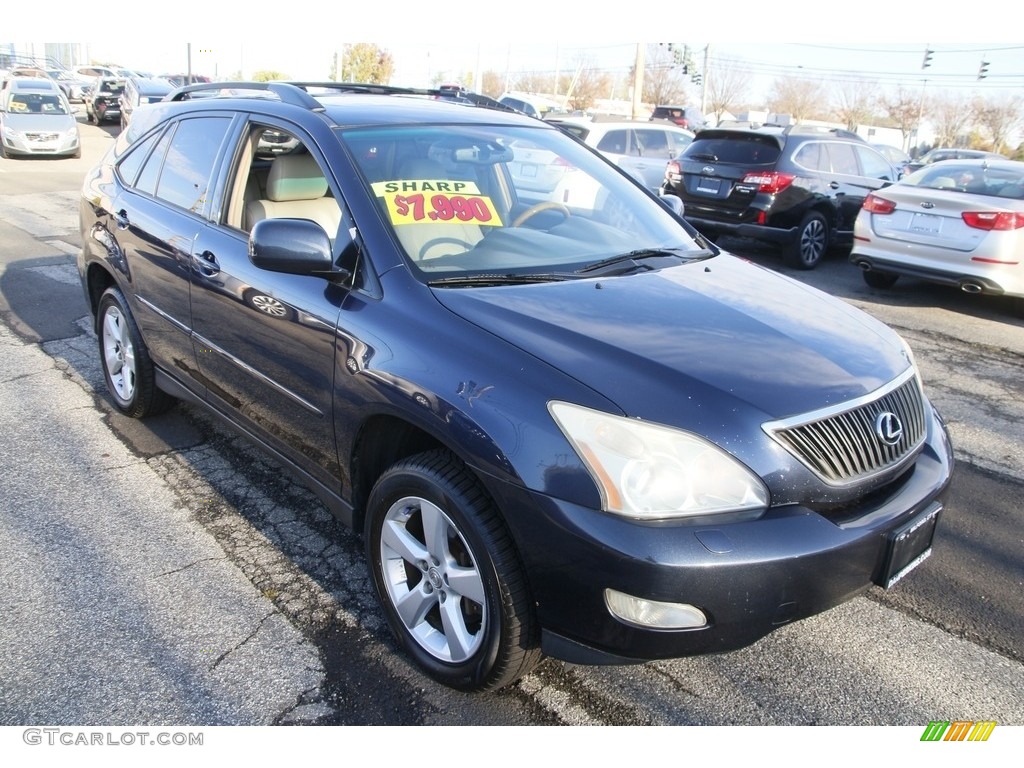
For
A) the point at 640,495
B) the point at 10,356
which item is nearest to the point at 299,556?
the point at 640,495

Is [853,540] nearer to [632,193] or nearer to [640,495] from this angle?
[640,495]

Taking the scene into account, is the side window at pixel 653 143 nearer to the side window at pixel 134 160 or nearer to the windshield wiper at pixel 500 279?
the side window at pixel 134 160

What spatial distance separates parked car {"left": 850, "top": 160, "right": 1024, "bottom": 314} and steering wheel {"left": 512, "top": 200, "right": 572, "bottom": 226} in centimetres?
561

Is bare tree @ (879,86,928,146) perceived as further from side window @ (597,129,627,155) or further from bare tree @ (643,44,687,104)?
side window @ (597,129,627,155)

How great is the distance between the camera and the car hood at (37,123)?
1898cm

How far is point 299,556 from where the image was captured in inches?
135

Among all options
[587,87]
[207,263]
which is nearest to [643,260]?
[207,263]

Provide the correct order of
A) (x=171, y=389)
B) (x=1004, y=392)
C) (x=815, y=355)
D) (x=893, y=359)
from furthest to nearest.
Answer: (x=1004, y=392) → (x=171, y=389) → (x=893, y=359) → (x=815, y=355)

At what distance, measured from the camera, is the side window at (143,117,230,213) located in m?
3.82

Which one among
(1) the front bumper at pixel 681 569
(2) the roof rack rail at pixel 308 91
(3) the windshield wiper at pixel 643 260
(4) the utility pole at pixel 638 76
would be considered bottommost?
(1) the front bumper at pixel 681 569

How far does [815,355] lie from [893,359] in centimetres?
39

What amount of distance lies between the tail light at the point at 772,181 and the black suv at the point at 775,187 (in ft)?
0.04

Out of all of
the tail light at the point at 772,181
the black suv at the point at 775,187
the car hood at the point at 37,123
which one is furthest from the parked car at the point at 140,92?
the tail light at the point at 772,181

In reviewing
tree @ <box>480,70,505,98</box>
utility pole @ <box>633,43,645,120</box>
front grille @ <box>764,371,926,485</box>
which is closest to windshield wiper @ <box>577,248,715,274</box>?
front grille @ <box>764,371,926,485</box>
